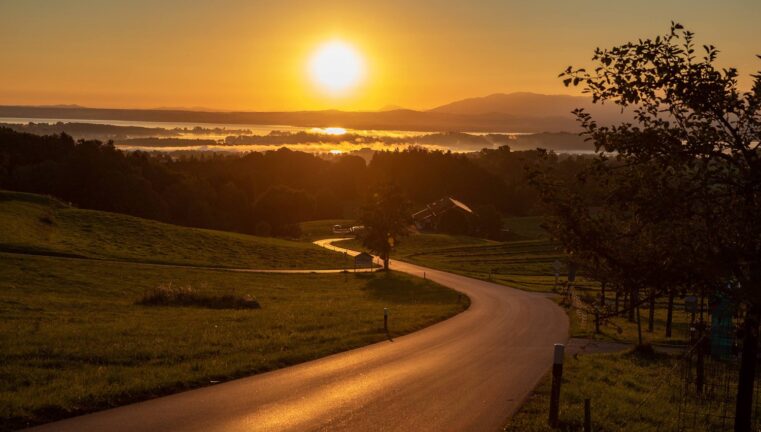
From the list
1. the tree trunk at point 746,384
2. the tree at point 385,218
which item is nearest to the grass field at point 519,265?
the tree at point 385,218

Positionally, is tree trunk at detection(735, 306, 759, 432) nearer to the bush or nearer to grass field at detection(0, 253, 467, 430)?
grass field at detection(0, 253, 467, 430)

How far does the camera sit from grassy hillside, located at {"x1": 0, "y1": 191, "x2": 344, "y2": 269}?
57.7 meters

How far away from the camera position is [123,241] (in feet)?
219

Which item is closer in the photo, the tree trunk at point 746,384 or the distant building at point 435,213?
the tree trunk at point 746,384

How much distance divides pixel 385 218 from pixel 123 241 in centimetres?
2636

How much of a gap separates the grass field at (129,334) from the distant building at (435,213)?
10059 centimetres

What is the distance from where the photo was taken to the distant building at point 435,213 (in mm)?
149375

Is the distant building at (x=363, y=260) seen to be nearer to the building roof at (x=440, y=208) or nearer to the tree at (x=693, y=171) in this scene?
the tree at (x=693, y=171)

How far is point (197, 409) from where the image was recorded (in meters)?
14.0

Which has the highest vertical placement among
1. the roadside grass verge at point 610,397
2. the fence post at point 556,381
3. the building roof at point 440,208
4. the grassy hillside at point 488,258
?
the fence post at point 556,381

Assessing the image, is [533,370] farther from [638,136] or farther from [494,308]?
[494,308]

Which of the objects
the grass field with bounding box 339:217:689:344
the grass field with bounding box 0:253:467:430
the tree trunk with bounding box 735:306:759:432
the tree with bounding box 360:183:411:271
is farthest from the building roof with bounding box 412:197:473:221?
the tree trunk with bounding box 735:306:759:432

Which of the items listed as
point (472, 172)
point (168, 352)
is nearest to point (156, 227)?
point (168, 352)

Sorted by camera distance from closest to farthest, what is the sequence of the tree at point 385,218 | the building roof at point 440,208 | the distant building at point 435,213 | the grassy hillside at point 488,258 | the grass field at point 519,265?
the grass field at point 519,265
the grassy hillside at point 488,258
the tree at point 385,218
the distant building at point 435,213
the building roof at point 440,208
